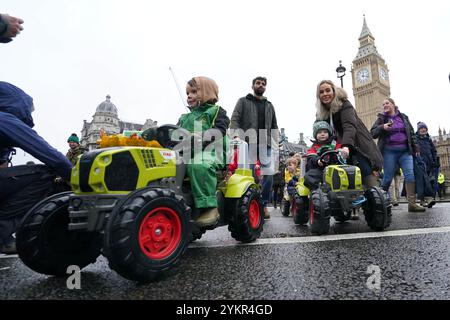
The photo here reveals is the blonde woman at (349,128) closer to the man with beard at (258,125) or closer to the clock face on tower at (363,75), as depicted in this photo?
the man with beard at (258,125)

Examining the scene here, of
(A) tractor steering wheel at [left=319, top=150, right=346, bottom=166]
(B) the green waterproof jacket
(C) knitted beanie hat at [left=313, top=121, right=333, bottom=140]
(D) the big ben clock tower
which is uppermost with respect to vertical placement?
(D) the big ben clock tower

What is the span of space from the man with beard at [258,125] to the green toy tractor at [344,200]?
168cm

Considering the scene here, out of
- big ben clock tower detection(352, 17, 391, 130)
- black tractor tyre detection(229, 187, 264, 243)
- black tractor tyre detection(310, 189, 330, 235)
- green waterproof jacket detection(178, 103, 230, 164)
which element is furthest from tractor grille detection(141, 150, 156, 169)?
big ben clock tower detection(352, 17, 391, 130)

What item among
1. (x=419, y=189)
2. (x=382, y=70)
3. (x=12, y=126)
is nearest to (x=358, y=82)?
(x=382, y=70)

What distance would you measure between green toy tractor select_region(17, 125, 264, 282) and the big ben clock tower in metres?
82.2

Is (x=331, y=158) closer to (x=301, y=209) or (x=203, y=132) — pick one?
(x=301, y=209)

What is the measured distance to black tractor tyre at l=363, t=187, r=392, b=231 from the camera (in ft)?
9.22

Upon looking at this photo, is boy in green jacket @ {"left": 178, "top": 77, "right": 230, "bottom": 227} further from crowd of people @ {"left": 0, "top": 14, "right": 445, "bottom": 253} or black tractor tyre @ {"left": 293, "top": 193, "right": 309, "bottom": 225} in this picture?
black tractor tyre @ {"left": 293, "top": 193, "right": 309, "bottom": 225}

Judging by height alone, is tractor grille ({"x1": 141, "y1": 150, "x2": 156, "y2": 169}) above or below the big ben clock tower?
below

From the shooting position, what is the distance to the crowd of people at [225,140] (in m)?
2.36

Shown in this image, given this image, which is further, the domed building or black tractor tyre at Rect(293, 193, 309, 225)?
the domed building

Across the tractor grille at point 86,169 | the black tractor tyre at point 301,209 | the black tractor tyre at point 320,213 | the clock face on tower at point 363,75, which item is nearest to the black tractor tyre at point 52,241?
the tractor grille at point 86,169

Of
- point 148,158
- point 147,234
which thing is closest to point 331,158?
point 148,158
